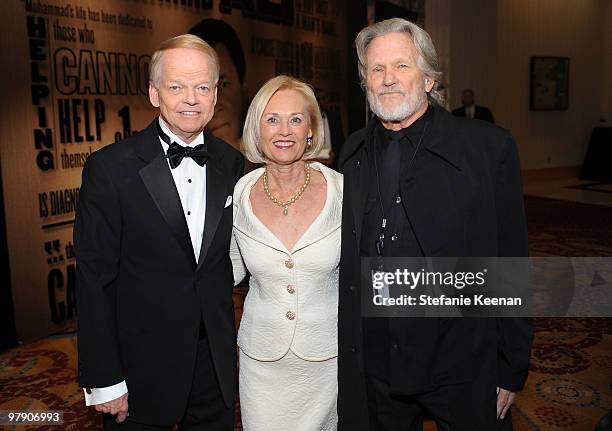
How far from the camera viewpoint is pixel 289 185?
7.50 ft

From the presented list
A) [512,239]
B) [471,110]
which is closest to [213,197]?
[512,239]

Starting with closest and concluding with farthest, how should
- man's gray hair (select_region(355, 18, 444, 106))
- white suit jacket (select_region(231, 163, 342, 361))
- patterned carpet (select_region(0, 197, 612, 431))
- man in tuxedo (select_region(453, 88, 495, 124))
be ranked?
man's gray hair (select_region(355, 18, 444, 106)), white suit jacket (select_region(231, 163, 342, 361)), patterned carpet (select_region(0, 197, 612, 431)), man in tuxedo (select_region(453, 88, 495, 124))

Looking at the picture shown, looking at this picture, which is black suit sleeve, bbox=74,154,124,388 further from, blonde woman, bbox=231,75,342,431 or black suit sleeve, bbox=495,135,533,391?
black suit sleeve, bbox=495,135,533,391

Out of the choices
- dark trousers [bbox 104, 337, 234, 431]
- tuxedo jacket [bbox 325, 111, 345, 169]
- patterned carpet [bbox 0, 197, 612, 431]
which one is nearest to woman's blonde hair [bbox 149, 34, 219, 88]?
dark trousers [bbox 104, 337, 234, 431]

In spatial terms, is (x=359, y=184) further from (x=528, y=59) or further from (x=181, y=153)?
(x=528, y=59)

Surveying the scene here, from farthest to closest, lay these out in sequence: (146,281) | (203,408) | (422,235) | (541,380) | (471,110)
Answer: (471,110)
(541,380)
(203,408)
(146,281)
(422,235)

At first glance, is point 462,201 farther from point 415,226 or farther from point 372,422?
point 372,422

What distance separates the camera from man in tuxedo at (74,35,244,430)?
1888 millimetres

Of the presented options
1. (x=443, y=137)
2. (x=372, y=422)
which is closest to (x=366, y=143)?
(x=443, y=137)

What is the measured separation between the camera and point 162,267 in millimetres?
1945

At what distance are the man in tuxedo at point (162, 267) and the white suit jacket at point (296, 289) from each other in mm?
116

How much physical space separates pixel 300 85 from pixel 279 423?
125 cm

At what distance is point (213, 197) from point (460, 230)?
2.68ft

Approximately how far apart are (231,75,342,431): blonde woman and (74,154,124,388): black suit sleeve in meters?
0.50
